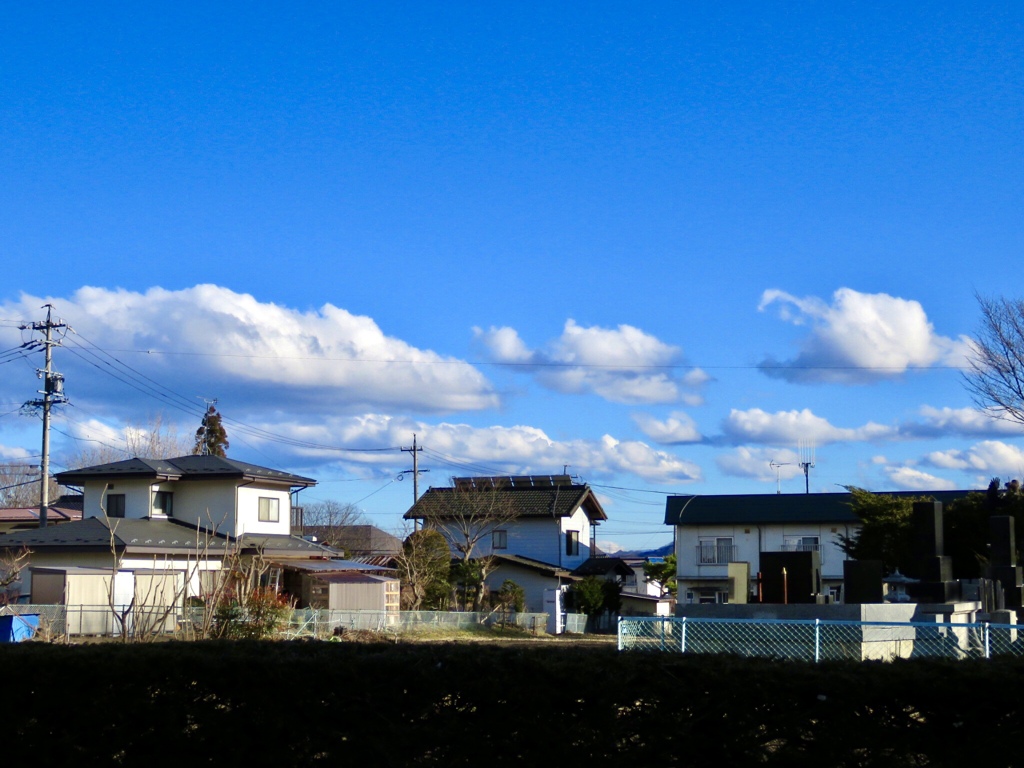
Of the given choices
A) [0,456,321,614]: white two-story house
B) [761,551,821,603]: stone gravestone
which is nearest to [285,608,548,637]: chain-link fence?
[0,456,321,614]: white two-story house

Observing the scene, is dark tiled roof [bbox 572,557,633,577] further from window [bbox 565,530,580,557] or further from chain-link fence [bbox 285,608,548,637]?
chain-link fence [bbox 285,608,548,637]

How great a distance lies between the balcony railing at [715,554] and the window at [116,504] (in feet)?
83.3

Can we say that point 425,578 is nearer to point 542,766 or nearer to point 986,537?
point 986,537

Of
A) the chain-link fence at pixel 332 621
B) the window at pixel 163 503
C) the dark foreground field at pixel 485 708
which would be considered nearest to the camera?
the dark foreground field at pixel 485 708

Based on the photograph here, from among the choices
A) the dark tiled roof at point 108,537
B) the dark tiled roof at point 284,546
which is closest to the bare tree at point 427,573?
the dark tiled roof at point 284,546

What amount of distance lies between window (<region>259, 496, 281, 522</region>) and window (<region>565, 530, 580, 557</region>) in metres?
16.3

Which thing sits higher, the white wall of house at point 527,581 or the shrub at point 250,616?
the shrub at point 250,616

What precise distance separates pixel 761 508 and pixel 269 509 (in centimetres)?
2216

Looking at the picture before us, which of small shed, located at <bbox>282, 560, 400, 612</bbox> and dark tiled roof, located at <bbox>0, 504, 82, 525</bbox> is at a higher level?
dark tiled roof, located at <bbox>0, 504, 82, 525</bbox>

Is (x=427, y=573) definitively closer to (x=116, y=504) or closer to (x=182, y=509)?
(x=182, y=509)

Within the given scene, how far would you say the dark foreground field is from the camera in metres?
6.21

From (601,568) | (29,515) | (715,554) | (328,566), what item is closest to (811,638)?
(328,566)

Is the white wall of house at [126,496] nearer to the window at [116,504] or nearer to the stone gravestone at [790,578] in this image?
the window at [116,504]

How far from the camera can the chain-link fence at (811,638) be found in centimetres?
1565
